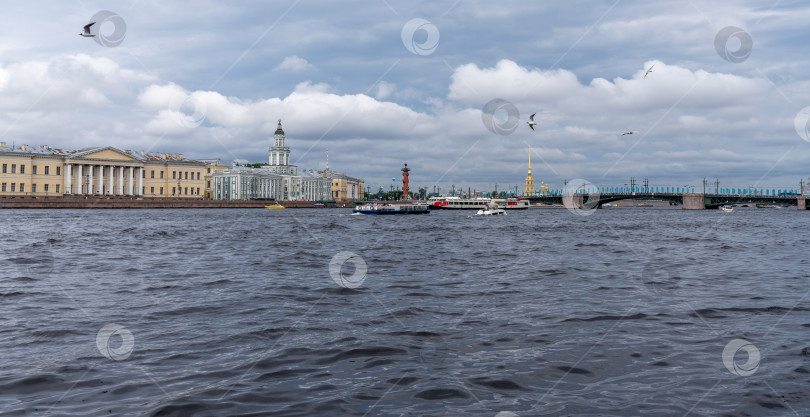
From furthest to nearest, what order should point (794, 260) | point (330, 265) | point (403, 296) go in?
point (794, 260) → point (330, 265) → point (403, 296)

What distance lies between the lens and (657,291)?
912 centimetres

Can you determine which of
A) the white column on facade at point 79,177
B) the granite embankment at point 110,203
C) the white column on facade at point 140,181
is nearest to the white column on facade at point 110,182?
the white column on facade at point 140,181

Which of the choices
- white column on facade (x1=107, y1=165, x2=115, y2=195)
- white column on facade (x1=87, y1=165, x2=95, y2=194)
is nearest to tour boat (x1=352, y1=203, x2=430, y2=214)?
white column on facade (x1=107, y1=165, x2=115, y2=195)

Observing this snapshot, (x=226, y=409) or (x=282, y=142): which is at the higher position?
(x=282, y=142)

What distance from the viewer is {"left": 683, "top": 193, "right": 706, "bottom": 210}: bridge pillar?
88.9 metres

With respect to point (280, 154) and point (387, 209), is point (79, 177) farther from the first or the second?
point (280, 154)

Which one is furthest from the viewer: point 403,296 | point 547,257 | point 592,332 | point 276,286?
point 547,257

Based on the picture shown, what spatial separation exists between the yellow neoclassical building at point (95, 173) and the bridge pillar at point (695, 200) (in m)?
80.1

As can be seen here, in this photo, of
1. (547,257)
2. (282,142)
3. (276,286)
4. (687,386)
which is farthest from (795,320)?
(282,142)

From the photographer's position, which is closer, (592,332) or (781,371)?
(781,371)

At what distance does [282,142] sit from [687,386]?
13805 cm

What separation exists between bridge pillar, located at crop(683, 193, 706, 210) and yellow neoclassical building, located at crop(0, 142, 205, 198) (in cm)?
8014

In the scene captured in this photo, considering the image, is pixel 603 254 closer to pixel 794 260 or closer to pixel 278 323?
pixel 794 260

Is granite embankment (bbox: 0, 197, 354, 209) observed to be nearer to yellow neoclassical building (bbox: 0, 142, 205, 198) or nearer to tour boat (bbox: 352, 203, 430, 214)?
yellow neoclassical building (bbox: 0, 142, 205, 198)
